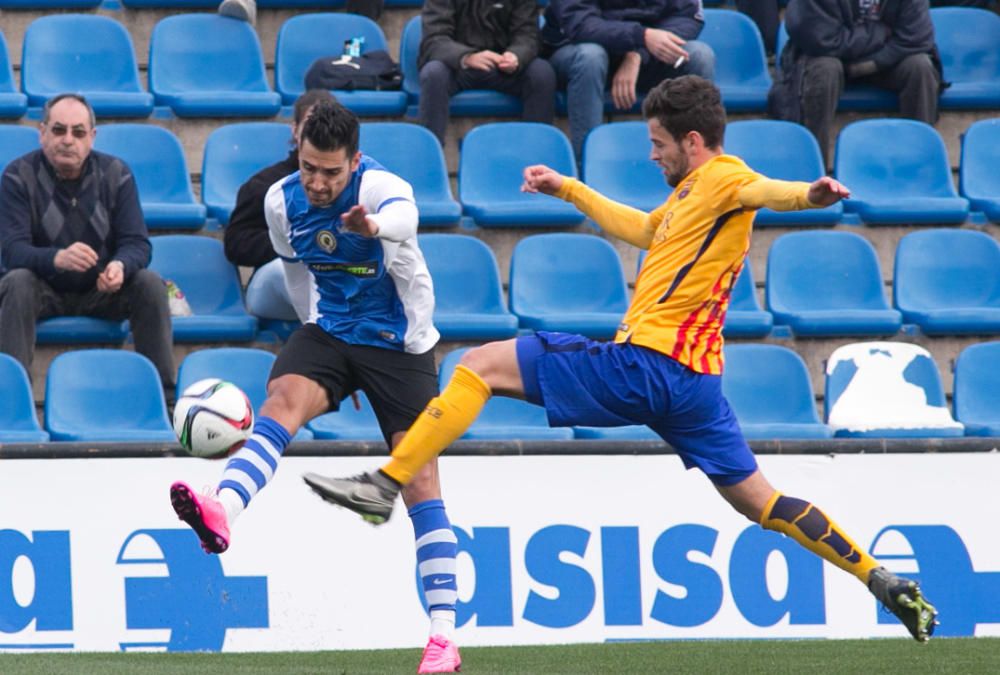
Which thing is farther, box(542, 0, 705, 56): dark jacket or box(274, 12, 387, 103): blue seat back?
box(274, 12, 387, 103): blue seat back

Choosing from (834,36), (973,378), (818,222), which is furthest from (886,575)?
(834,36)

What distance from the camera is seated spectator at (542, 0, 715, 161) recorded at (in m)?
9.17

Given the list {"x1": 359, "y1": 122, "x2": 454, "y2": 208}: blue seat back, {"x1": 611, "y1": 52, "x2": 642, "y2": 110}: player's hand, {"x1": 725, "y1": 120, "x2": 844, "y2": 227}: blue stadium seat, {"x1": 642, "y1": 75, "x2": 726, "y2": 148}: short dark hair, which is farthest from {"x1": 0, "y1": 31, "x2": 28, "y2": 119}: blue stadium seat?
{"x1": 642, "y1": 75, "x2": 726, "y2": 148}: short dark hair

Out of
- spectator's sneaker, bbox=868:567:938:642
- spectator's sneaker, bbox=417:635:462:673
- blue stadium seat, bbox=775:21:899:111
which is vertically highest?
blue stadium seat, bbox=775:21:899:111

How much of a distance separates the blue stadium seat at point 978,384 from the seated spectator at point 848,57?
172 centimetres

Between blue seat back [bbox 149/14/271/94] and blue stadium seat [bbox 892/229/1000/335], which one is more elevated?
blue seat back [bbox 149/14/271/94]

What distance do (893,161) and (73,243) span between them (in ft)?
15.2

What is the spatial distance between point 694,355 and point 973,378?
3.44 m

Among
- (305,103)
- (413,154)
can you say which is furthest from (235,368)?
(413,154)

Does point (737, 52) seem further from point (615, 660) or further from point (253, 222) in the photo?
point (615, 660)

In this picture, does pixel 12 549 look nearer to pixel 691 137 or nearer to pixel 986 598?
pixel 691 137

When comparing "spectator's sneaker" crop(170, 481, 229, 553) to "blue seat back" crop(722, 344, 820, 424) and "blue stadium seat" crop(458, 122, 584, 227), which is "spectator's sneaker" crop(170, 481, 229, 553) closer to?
"blue seat back" crop(722, 344, 820, 424)

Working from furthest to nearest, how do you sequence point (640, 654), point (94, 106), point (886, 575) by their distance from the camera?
point (94, 106)
point (640, 654)
point (886, 575)

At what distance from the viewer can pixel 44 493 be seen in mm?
6820
